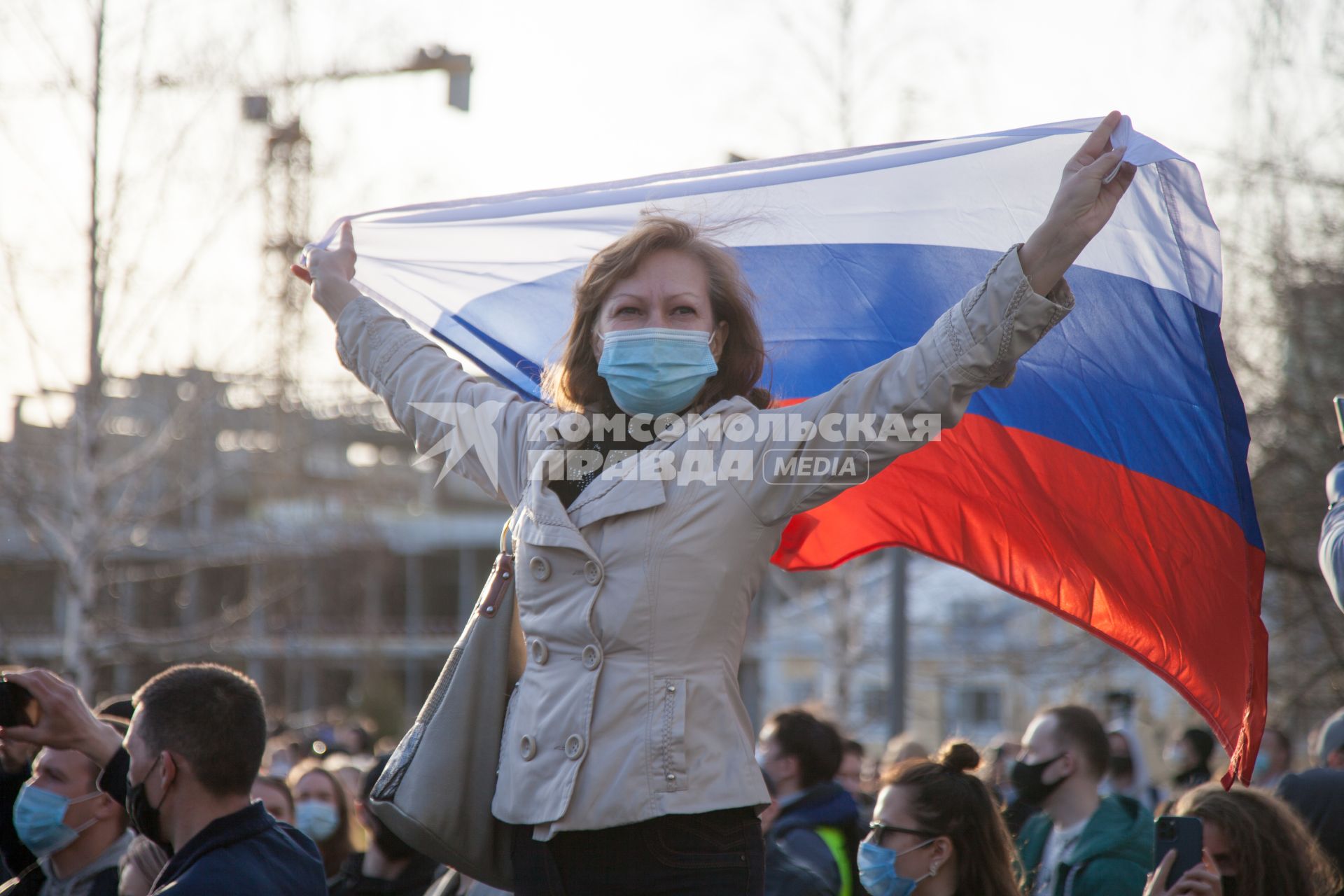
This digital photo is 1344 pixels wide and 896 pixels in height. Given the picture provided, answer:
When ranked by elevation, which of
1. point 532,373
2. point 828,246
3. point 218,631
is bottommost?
point 218,631

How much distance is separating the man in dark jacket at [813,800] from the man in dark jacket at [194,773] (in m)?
2.88

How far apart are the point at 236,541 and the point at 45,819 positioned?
13879 millimetres

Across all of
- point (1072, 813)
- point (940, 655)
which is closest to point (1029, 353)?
point (1072, 813)

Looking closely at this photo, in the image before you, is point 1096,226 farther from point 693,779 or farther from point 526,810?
point 526,810

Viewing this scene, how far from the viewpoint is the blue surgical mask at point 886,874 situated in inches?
175

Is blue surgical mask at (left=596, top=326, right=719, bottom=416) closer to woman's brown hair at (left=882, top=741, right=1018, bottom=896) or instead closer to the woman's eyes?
the woman's eyes

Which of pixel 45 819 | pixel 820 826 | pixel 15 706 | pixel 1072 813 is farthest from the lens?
pixel 820 826

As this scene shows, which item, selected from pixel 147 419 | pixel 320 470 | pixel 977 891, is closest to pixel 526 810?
pixel 977 891

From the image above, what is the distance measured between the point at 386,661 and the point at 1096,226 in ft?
156

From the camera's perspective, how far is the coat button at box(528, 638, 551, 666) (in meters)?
2.88

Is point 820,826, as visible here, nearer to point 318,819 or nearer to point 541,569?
point 318,819

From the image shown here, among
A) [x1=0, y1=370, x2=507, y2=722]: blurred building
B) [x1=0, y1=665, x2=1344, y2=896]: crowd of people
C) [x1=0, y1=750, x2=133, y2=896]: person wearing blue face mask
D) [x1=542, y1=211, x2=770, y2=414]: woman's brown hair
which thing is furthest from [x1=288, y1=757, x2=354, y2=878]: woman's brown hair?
[x1=542, y1=211, x2=770, y2=414]: woman's brown hair

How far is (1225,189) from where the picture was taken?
47.3ft

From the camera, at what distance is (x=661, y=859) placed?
2672 millimetres
